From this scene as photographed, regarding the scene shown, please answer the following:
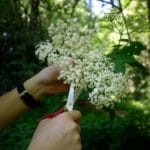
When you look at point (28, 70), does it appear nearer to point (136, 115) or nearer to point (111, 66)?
point (136, 115)

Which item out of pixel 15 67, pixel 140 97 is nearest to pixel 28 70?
pixel 15 67

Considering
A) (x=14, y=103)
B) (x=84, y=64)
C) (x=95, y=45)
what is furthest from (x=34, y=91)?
(x=84, y=64)

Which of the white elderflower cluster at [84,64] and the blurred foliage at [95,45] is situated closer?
the white elderflower cluster at [84,64]

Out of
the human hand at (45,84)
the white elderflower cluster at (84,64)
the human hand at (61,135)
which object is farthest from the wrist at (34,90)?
the human hand at (61,135)

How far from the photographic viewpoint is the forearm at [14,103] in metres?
1.95

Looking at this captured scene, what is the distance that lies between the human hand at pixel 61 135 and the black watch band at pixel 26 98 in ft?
1.83

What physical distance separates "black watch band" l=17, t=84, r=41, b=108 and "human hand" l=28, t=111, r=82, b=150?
21.9 inches

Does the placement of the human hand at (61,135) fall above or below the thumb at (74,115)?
below

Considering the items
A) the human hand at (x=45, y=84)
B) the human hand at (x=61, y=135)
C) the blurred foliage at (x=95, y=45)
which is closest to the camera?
the human hand at (x=61, y=135)

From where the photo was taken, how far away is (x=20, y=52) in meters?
4.25

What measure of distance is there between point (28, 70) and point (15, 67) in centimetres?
28

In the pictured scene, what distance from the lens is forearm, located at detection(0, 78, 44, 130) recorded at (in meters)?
1.95

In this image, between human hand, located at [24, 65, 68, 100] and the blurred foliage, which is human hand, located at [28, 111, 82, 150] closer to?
the blurred foliage

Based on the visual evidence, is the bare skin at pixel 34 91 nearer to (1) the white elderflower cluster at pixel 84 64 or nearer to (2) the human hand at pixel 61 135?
(1) the white elderflower cluster at pixel 84 64
